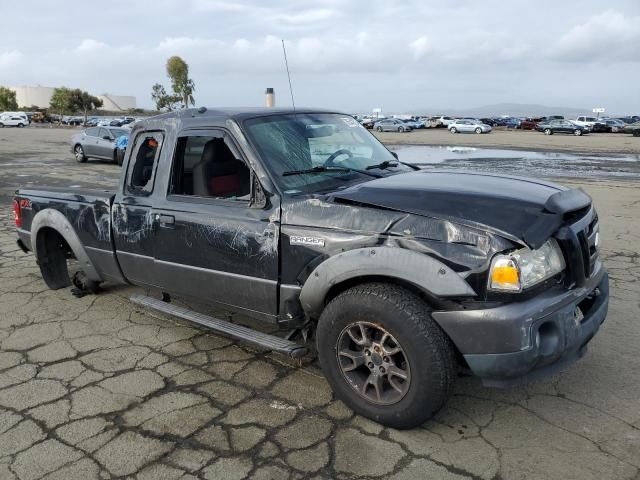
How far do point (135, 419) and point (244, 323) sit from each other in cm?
147

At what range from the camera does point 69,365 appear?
386 cm

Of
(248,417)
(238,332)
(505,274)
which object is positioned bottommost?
(248,417)

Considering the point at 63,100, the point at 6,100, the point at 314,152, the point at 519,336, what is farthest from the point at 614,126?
the point at 6,100

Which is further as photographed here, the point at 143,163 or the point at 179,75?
the point at 179,75

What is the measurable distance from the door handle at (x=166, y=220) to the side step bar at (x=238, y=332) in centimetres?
66

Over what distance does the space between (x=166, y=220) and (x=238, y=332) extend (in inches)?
38.1

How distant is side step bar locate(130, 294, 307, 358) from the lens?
328 cm

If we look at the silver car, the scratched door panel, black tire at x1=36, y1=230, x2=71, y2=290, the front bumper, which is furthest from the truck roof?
the silver car

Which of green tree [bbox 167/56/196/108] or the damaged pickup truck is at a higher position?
green tree [bbox 167/56/196/108]

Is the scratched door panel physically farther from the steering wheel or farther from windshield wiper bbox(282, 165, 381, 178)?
the steering wheel

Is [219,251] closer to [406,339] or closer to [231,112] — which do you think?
[231,112]

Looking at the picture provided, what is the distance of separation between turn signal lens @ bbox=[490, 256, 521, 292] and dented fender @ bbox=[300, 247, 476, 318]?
5.1 inches

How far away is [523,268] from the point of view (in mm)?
2625

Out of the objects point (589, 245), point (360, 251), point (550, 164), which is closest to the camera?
point (360, 251)
